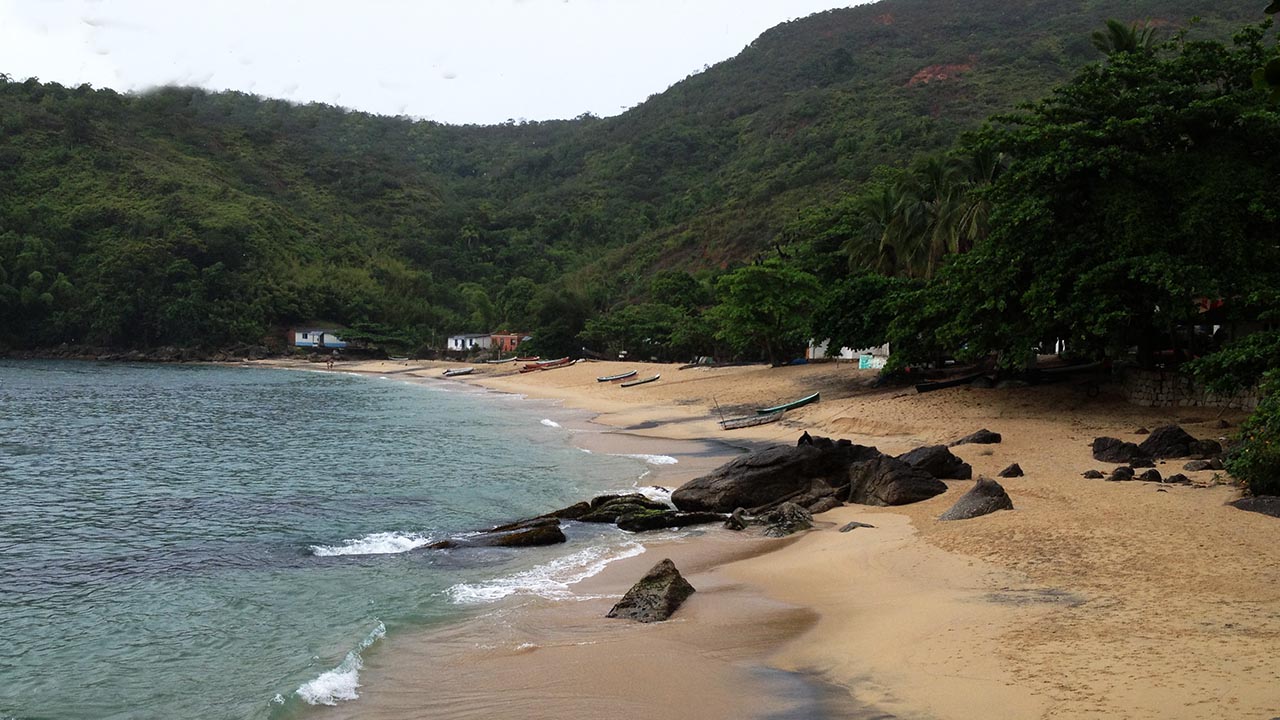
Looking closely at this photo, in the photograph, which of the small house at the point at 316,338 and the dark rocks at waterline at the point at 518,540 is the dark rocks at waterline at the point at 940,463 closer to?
the dark rocks at waterline at the point at 518,540

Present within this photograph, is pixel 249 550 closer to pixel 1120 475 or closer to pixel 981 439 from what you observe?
pixel 1120 475

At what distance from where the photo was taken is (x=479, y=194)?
189m

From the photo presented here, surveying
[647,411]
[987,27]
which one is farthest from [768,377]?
[987,27]

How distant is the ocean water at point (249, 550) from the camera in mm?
11047

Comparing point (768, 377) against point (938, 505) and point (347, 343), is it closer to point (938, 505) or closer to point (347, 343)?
point (938, 505)

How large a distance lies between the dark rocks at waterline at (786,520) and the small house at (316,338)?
11075 cm

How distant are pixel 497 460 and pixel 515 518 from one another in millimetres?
9739

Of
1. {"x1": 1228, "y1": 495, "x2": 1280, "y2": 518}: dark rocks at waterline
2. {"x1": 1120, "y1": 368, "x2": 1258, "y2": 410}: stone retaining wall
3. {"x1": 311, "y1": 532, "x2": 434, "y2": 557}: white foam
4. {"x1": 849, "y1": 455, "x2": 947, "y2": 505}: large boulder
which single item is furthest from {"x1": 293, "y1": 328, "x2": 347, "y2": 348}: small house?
{"x1": 1228, "y1": 495, "x2": 1280, "y2": 518}: dark rocks at waterline

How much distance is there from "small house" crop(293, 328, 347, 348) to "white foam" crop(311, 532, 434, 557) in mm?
107706

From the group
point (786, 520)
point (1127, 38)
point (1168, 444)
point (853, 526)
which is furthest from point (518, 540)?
point (1127, 38)

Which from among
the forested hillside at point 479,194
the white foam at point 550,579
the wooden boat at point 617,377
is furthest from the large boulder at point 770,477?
the forested hillside at point 479,194

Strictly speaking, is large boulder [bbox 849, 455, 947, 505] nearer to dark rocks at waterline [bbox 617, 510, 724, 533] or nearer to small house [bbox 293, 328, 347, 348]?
dark rocks at waterline [bbox 617, 510, 724, 533]

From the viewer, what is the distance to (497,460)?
1201 inches

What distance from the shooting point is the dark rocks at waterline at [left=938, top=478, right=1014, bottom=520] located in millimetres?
16031
